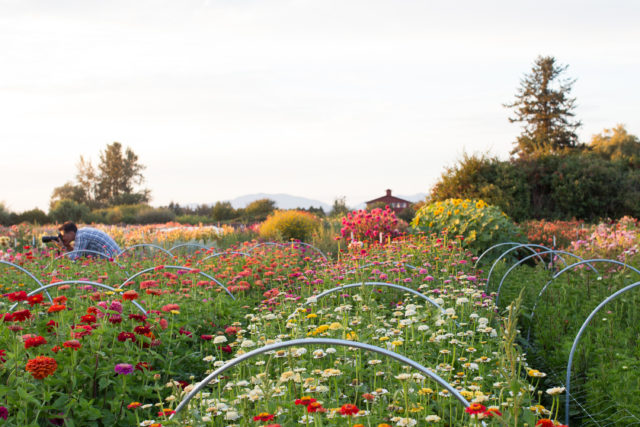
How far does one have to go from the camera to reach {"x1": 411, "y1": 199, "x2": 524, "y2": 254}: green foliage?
10055 millimetres

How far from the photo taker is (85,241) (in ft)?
29.0

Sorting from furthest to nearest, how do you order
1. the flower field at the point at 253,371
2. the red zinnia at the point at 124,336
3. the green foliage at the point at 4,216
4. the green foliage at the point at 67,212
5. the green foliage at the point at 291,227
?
the green foliage at the point at 67,212
the green foliage at the point at 4,216
the green foliage at the point at 291,227
the red zinnia at the point at 124,336
the flower field at the point at 253,371

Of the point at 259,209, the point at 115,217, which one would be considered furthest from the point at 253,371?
the point at 115,217

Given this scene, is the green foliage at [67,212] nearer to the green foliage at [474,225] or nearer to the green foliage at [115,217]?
the green foliage at [115,217]

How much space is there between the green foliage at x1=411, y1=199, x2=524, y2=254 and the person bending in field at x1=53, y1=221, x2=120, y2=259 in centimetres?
657

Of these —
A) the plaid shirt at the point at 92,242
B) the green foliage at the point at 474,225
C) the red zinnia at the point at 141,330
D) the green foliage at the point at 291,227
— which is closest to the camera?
the red zinnia at the point at 141,330

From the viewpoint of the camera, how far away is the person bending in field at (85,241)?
883cm

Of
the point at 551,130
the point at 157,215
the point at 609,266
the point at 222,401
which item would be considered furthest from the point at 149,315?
the point at 551,130

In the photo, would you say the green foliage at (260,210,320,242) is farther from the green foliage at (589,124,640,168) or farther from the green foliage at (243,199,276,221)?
the green foliage at (589,124,640,168)

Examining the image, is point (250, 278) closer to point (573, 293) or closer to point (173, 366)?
point (173, 366)

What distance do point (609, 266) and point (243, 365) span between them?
22.5ft

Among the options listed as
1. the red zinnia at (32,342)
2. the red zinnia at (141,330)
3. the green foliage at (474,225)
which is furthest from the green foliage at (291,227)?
the red zinnia at (32,342)

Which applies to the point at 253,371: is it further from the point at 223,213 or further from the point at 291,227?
the point at 223,213

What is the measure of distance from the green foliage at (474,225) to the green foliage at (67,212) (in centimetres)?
2145
